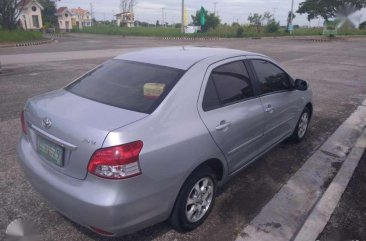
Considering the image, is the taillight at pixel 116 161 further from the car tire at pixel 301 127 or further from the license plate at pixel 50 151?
the car tire at pixel 301 127

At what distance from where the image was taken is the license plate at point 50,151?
2.59 m

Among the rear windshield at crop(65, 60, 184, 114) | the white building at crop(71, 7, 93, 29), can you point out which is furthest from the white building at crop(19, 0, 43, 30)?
the rear windshield at crop(65, 60, 184, 114)

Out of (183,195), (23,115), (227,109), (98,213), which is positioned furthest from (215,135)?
(23,115)

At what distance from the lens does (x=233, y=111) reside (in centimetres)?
332

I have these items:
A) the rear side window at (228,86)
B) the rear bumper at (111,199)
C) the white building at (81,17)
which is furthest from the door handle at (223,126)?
the white building at (81,17)

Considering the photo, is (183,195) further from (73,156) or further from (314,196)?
(314,196)

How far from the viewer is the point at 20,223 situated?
300 centimetres

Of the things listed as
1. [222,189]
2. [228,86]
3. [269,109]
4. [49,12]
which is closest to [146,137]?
[228,86]

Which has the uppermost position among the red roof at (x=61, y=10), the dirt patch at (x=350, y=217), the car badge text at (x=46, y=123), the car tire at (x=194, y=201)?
the red roof at (x=61, y=10)

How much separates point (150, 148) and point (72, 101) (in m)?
0.97

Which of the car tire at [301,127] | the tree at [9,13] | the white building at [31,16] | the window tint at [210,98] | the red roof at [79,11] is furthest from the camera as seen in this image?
the red roof at [79,11]

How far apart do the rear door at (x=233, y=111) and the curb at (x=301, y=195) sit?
0.57 metres

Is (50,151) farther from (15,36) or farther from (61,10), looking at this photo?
(61,10)

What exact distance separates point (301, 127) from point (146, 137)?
11.8ft
